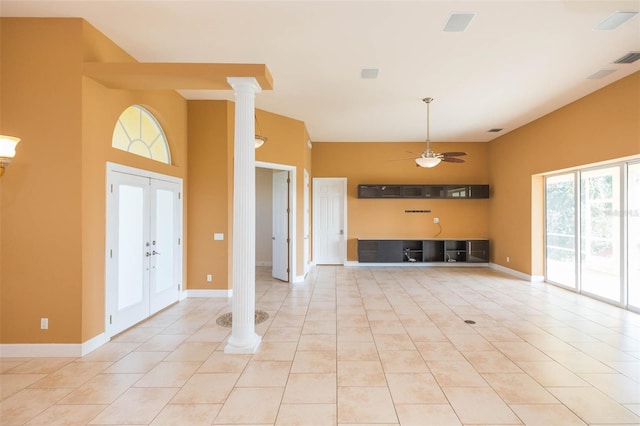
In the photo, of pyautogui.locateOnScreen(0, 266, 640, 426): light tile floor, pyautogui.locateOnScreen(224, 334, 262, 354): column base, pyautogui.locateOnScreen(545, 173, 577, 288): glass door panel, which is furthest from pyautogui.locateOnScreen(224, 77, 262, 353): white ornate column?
pyautogui.locateOnScreen(545, 173, 577, 288): glass door panel

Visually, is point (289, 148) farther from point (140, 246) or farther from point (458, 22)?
point (458, 22)

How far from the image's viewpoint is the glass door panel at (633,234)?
469 cm

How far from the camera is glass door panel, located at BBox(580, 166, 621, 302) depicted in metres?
5.05

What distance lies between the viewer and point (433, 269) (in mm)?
8102

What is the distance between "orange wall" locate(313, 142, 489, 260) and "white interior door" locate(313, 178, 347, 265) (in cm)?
17

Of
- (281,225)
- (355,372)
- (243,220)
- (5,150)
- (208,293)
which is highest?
(5,150)

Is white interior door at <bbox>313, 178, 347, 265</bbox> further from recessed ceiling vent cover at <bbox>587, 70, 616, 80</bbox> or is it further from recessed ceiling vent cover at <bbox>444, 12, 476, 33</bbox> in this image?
recessed ceiling vent cover at <bbox>444, 12, 476, 33</bbox>

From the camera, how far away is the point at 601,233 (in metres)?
5.34

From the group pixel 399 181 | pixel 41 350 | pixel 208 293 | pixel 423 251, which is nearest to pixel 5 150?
pixel 41 350

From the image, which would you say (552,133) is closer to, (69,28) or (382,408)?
(382,408)

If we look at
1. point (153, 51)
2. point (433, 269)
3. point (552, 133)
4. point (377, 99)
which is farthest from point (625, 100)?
point (153, 51)

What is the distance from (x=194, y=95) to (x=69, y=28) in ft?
6.81

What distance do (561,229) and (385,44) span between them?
5.38 m

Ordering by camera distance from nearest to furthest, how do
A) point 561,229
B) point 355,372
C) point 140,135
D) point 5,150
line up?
point 5,150
point 355,372
point 140,135
point 561,229
